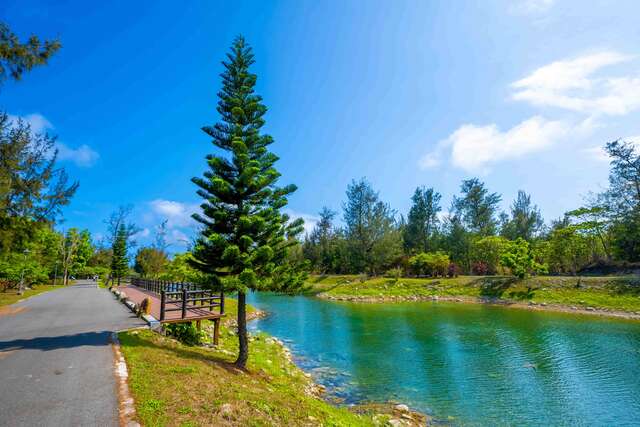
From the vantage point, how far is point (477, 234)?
172 feet

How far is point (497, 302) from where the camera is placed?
33781 mm

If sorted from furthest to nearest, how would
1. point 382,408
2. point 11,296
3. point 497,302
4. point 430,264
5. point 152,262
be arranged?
1. point 430,264
2. point 152,262
3. point 497,302
4. point 11,296
5. point 382,408

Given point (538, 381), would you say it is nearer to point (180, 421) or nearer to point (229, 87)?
→ point (180, 421)

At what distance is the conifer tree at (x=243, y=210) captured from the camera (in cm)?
1117

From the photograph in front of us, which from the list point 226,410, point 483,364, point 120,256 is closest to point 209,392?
point 226,410

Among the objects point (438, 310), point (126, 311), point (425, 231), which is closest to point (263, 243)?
point (126, 311)

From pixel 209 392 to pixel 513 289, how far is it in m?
38.0

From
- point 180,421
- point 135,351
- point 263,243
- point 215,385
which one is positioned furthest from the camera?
point 263,243

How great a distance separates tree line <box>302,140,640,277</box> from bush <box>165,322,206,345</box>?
82.4 ft

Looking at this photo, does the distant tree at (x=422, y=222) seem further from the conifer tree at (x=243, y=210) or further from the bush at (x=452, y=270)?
the conifer tree at (x=243, y=210)

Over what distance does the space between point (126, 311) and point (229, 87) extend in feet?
46.0

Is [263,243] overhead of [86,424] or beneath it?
overhead

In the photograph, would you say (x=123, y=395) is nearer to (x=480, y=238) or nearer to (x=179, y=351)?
(x=179, y=351)

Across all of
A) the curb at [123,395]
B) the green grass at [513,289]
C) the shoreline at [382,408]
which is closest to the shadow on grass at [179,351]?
the curb at [123,395]
